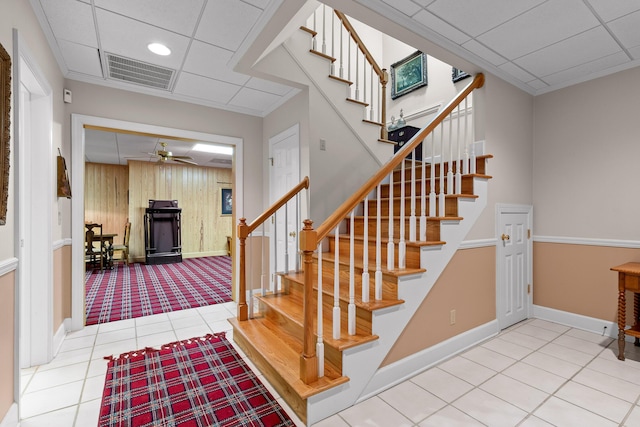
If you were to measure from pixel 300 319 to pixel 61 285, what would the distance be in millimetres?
2609

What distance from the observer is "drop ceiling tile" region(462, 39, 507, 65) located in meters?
2.71

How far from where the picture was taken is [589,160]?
10.8 feet

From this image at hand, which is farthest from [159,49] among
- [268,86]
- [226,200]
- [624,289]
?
[226,200]

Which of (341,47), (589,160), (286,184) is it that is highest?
(341,47)

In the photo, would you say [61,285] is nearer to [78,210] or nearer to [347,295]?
[78,210]

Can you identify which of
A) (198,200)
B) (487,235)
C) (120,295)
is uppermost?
(198,200)

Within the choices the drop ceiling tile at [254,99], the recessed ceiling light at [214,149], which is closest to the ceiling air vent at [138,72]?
the drop ceiling tile at [254,99]

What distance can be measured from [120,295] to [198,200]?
4.56 meters

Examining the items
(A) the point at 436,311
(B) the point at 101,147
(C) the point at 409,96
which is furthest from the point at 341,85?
(B) the point at 101,147

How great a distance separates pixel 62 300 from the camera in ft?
10.5

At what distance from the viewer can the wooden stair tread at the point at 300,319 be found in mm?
2020

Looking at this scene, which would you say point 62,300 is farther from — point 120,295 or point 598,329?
point 598,329

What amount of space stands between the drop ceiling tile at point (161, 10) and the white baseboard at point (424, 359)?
302 cm

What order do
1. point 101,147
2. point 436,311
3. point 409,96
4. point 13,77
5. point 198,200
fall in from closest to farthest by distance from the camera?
point 13,77 → point 436,311 → point 409,96 → point 101,147 → point 198,200
